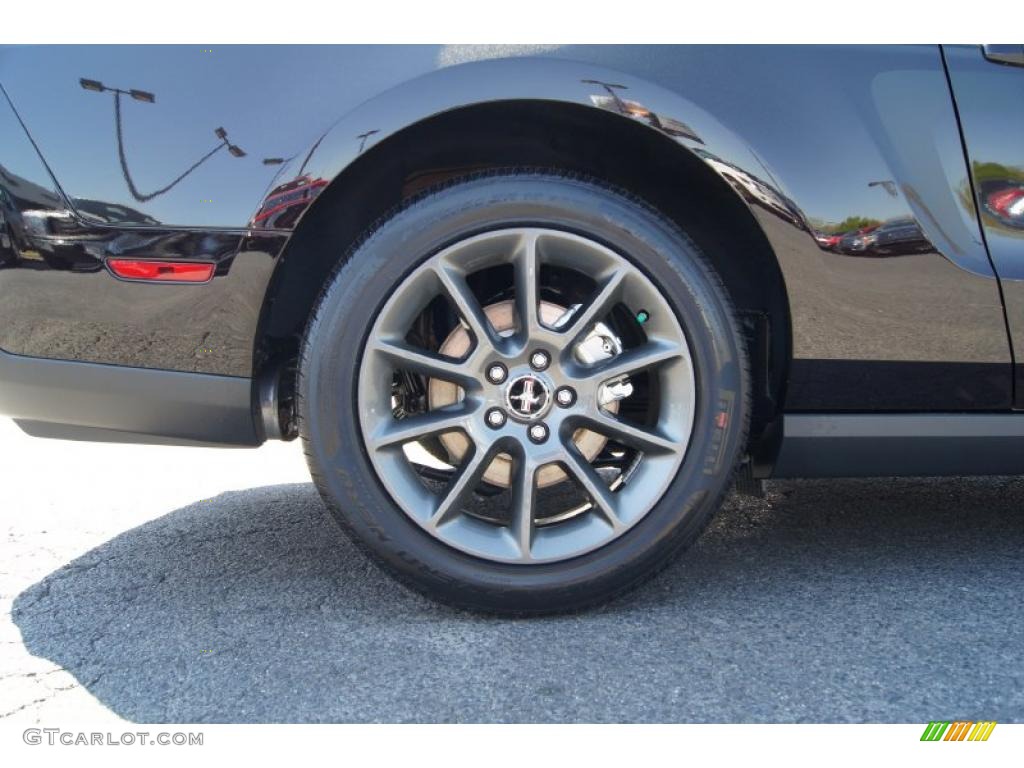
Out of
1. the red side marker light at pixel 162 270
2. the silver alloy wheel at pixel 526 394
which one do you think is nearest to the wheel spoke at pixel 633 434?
the silver alloy wheel at pixel 526 394

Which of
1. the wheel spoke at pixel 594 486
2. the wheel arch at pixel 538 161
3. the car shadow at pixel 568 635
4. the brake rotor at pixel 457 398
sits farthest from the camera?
the brake rotor at pixel 457 398

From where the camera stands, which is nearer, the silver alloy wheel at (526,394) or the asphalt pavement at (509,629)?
the asphalt pavement at (509,629)

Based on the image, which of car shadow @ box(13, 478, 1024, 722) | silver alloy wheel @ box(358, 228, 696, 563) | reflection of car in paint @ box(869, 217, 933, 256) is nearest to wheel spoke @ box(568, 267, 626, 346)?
silver alloy wheel @ box(358, 228, 696, 563)

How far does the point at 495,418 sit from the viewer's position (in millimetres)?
1819

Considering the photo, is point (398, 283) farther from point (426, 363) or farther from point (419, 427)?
point (419, 427)

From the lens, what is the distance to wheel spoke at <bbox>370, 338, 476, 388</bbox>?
1789 millimetres

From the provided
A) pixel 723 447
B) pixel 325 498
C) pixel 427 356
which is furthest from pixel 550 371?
pixel 325 498

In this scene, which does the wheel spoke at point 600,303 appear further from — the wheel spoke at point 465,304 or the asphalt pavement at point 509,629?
the asphalt pavement at point 509,629

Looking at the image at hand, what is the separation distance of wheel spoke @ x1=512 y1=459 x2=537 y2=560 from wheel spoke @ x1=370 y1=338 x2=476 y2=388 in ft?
0.68

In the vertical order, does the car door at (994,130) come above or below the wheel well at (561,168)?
above

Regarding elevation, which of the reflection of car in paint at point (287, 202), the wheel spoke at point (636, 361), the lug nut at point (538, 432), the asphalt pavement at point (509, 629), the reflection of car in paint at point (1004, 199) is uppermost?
the reflection of car in paint at point (1004, 199)

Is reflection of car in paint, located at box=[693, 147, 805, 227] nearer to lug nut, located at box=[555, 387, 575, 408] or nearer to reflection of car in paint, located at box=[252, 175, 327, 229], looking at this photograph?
A: lug nut, located at box=[555, 387, 575, 408]

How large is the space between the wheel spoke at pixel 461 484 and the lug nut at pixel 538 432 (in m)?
0.08

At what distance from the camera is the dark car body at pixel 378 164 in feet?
5.67
